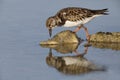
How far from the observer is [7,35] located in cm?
1189

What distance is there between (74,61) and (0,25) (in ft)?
10.3

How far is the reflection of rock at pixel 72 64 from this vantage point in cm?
944

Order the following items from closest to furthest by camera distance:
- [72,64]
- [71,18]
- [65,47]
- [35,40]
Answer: [72,64]
[65,47]
[35,40]
[71,18]

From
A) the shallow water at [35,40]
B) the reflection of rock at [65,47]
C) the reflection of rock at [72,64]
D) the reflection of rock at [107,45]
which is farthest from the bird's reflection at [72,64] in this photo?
the reflection of rock at [107,45]

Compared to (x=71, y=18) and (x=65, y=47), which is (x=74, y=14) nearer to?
(x=71, y=18)

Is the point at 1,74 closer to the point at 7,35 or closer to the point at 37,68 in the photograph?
the point at 37,68

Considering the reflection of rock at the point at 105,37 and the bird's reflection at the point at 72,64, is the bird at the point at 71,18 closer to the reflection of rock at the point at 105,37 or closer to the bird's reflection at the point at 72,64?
the reflection of rock at the point at 105,37

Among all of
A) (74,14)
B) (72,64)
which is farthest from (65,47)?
(72,64)

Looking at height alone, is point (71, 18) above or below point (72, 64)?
above

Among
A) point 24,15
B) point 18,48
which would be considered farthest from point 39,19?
point 18,48

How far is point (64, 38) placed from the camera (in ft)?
38.0

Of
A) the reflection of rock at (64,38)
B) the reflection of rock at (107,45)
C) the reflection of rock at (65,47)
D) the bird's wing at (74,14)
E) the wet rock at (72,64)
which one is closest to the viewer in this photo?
the wet rock at (72,64)

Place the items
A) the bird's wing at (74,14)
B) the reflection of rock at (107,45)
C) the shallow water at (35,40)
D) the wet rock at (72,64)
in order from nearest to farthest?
the shallow water at (35,40), the wet rock at (72,64), the reflection of rock at (107,45), the bird's wing at (74,14)

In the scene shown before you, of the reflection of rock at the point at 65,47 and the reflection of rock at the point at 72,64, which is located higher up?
the reflection of rock at the point at 65,47
